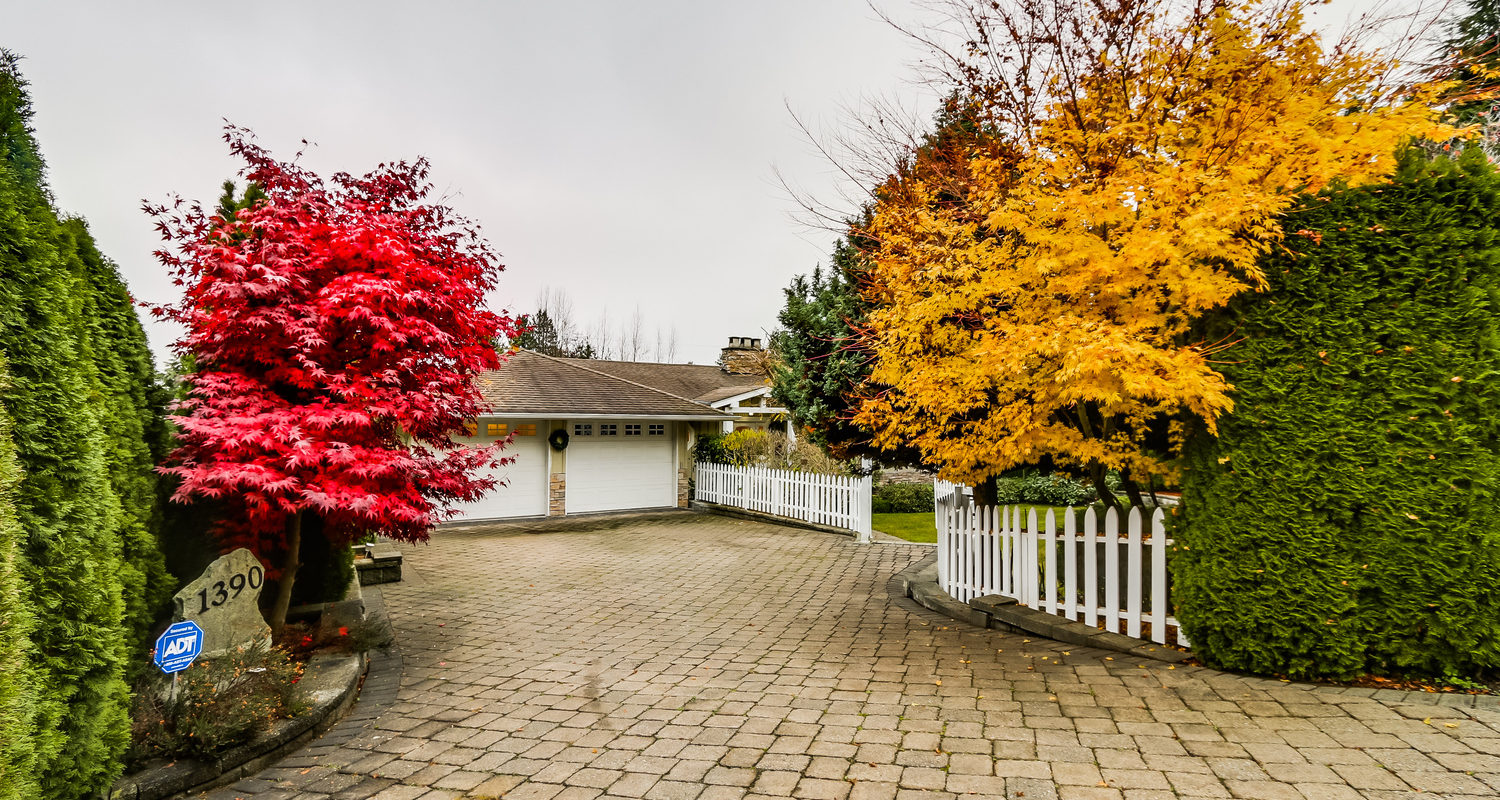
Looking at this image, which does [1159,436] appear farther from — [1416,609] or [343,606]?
[343,606]

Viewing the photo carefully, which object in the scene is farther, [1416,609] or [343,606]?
[343,606]

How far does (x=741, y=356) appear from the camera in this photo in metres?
26.6

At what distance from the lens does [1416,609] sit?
3.86 metres

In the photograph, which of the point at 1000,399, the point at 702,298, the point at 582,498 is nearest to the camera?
the point at 1000,399

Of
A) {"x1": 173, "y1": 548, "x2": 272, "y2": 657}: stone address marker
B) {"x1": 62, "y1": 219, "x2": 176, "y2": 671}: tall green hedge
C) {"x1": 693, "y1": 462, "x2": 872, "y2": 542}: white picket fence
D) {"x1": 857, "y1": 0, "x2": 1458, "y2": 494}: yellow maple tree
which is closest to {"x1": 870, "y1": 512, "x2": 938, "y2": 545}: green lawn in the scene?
{"x1": 693, "y1": 462, "x2": 872, "y2": 542}: white picket fence

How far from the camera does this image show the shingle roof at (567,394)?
14258 mm

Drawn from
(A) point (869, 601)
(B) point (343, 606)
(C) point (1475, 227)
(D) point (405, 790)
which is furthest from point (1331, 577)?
(B) point (343, 606)

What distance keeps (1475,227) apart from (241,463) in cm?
770

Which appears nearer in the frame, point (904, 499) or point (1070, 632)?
point (1070, 632)

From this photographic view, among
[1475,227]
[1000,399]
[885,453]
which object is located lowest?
[885,453]

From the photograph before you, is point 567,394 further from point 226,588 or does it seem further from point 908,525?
point 226,588

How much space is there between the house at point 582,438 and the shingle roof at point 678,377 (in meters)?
5.31

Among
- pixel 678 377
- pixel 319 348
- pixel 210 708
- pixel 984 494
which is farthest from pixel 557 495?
pixel 210 708

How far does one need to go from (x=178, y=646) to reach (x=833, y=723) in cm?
357
